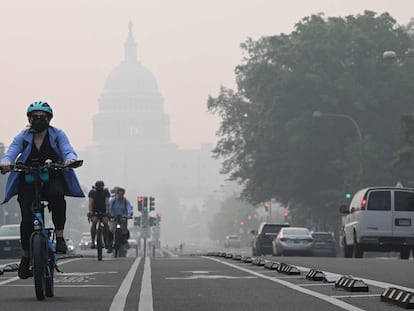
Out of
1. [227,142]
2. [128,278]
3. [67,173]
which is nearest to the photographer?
[67,173]

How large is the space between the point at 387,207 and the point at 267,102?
4805cm

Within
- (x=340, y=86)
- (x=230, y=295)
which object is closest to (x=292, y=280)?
(x=230, y=295)

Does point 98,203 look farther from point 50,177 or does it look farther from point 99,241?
point 50,177

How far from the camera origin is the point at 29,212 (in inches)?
537

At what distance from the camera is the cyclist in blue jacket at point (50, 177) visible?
13.7 metres

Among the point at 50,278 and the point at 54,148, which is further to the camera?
the point at 54,148

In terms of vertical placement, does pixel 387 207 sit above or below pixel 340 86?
below

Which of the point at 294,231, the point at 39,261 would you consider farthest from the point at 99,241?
the point at 294,231

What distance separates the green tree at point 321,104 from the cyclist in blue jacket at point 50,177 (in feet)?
214

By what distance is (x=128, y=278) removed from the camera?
19000 millimetres

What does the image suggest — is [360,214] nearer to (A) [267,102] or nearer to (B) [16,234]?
(B) [16,234]

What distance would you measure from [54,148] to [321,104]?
226 ft

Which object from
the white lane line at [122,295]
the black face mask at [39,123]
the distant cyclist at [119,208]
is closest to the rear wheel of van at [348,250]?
the distant cyclist at [119,208]

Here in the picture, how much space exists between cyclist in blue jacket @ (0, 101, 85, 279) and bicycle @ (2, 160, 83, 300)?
88 mm
